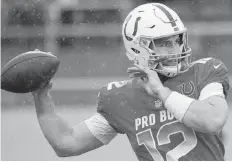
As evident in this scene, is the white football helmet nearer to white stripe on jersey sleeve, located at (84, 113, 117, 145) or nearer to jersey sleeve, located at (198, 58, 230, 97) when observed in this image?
jersey sleeve, located at (198, 58, 230, 97)

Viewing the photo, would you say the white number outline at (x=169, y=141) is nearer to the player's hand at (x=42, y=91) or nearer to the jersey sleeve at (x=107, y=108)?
the jersey sleeve at (x=107, y=108)

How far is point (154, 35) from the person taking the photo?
3311 millimetres

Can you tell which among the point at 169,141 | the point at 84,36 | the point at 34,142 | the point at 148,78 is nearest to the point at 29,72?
the point at 148,78

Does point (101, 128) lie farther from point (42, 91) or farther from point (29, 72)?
point (29, 72)

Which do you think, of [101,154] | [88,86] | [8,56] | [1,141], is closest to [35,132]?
[1,141]

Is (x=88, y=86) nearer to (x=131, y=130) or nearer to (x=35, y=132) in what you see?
(x=35, y=132)

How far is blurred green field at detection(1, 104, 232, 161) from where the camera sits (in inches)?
247

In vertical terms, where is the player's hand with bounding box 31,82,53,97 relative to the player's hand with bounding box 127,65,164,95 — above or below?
below

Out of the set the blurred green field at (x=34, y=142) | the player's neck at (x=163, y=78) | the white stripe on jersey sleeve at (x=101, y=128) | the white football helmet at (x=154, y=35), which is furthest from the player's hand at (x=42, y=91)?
the blurred green field at (x=34, y=142)

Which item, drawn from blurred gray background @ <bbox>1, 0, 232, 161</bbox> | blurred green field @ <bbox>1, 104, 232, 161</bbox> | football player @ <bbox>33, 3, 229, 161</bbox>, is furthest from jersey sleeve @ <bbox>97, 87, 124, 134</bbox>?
blurred gray background @ <bbox>1, 0, 232, 161</bbox>

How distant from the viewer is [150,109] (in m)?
3.29

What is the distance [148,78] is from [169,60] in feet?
0.52

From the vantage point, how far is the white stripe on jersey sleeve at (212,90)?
10.2ft

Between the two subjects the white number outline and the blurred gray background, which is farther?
the blurred gray background
